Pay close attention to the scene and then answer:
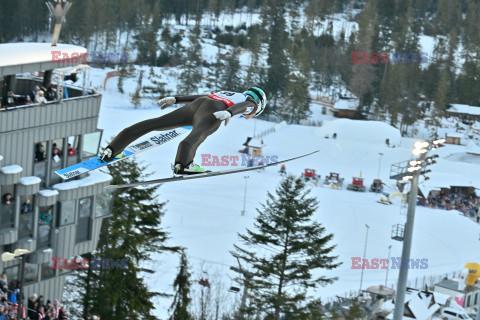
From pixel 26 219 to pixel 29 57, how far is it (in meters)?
5.61

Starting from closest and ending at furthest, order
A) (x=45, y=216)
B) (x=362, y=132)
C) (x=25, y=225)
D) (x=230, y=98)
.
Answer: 1. (x=230, y=98)
2. (x=25, y=225)
3. (x=45, y=216)
4. (x=362, y=132)

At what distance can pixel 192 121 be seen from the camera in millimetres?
7844

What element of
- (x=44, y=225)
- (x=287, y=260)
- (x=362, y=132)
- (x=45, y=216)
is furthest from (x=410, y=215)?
(x=362, y=132)

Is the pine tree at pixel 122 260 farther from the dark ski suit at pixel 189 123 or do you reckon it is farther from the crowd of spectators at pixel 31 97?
the dark ski suit at pixel 189 123

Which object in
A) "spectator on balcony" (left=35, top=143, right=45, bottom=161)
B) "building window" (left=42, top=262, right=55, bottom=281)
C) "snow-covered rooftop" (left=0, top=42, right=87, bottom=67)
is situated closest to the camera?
"snow-covered rooftop" (left=0, top=42, right=87, bottom=67)

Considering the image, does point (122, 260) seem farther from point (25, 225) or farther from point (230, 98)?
point (230, 98)

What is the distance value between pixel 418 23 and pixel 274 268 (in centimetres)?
9068

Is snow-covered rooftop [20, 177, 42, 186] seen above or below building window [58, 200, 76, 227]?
above

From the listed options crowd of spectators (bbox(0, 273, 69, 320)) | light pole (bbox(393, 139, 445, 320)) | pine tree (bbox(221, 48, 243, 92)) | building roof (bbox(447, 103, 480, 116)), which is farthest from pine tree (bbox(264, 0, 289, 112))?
crowd of spectators (bbox(0, 273, 69, 320))

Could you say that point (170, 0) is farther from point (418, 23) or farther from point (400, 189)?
point (400, 189)

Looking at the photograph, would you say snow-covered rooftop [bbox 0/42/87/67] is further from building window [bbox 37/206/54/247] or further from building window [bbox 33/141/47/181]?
building window [bbox 37/206/54/247]

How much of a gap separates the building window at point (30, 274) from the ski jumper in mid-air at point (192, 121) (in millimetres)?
14181

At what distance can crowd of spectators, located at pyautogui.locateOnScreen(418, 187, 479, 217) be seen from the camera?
61.1 m

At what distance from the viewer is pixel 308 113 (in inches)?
3600
